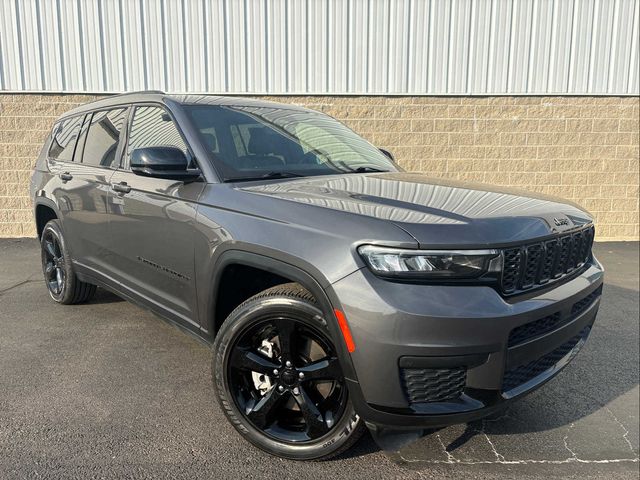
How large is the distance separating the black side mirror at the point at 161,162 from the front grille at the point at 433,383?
64.5 inches

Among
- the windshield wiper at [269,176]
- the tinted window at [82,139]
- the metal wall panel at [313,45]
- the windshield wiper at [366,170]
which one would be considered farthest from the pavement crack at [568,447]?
the metal wall panel at [313,45]

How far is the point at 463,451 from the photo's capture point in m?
2.50

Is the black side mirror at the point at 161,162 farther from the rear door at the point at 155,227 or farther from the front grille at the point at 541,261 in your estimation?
the front grille at the point at 541,261

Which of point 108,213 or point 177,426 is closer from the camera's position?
point 177,426

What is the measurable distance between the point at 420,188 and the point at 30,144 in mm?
7886

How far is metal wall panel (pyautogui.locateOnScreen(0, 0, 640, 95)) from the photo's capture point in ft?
25.4

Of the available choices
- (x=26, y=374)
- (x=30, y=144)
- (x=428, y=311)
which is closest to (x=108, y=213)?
(x=26, y=374)

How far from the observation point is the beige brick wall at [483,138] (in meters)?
8.08

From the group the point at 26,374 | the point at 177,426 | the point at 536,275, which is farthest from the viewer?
the point at 26,374

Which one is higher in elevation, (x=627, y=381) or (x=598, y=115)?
(x=598, y=115)

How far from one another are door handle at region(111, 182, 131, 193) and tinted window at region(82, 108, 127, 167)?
0.31 m

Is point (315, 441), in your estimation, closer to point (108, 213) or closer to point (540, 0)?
point (108, 213)

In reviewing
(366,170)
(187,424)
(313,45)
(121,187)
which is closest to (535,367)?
(366,170)

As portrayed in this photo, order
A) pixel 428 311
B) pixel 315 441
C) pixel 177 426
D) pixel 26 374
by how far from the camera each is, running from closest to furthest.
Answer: pixel 428 311, pixel 315 441, pixel 177 426, pixel 26 374
